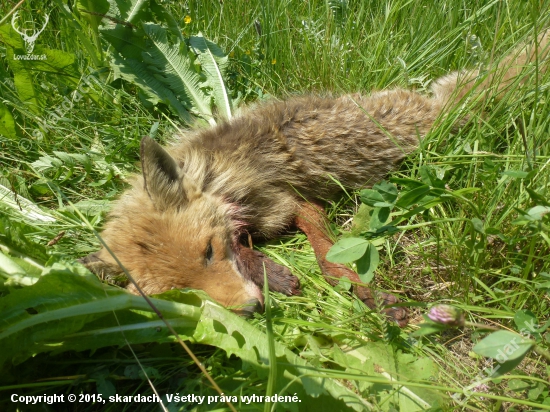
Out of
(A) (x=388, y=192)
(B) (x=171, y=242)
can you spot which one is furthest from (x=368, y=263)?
(B) (x=171, y=242)

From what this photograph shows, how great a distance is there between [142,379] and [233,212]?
1311 millimetres

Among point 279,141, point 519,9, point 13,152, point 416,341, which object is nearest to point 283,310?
point 416,341

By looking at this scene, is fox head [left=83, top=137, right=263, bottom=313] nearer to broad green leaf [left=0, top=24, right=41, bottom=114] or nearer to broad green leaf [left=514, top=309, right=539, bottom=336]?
broad green leaf [left=514, top=309, right=539, bottom=336]

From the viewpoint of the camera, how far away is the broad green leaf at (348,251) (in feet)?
6.44

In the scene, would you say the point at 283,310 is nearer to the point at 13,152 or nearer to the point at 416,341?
the point at 416,341

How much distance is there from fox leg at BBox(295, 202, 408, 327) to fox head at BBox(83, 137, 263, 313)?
470mm

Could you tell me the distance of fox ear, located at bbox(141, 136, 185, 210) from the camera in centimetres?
252

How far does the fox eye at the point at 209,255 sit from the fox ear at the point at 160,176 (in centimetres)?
36

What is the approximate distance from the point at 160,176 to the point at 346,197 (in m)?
1.39

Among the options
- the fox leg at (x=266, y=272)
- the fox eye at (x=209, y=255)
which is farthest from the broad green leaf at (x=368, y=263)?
the fox eye at (x=209, y=255)

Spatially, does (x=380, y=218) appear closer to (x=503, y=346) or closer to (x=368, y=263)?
(x=368, y=263)

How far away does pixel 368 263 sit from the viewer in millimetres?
1979

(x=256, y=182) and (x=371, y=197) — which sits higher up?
(x=371, y=197)

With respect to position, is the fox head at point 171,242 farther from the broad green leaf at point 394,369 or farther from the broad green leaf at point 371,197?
the broad green leaf at point 371,197
